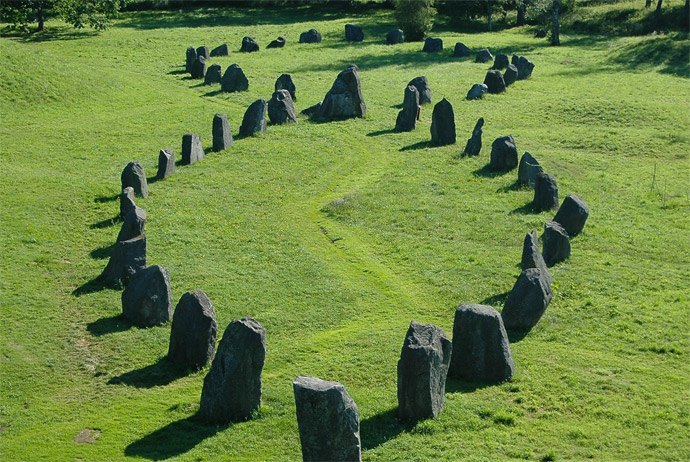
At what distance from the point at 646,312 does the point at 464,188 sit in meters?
11.1

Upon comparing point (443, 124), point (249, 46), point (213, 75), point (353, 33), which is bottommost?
point (443, 124)

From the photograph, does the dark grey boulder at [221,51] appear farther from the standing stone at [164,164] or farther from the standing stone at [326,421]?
the standing stone at [326,421]

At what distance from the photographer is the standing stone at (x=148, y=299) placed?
22.3m

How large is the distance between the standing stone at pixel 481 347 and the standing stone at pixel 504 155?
53.2 feet

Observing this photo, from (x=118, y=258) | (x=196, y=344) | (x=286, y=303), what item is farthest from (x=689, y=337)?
(x=118, y=258)

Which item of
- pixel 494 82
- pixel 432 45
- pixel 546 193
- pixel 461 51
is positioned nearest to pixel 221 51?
pixel 432 45

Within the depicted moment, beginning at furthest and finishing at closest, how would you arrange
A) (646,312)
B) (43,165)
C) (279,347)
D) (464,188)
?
(43,165)
(464,188)
(646,312)
(279,347)

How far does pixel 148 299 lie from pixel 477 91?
2866 cm

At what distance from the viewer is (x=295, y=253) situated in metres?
27.3

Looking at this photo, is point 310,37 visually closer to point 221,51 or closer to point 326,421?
point 221,51

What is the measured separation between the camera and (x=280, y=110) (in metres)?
41.5

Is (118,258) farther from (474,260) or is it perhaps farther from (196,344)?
(474,260)

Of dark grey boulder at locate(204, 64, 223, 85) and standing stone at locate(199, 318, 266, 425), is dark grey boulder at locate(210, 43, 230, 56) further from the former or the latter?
standing stone at locate(199, 318, 266, 425)

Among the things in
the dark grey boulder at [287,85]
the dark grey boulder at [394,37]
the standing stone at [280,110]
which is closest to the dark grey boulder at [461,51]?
the dark grey boulder at [394,37]
